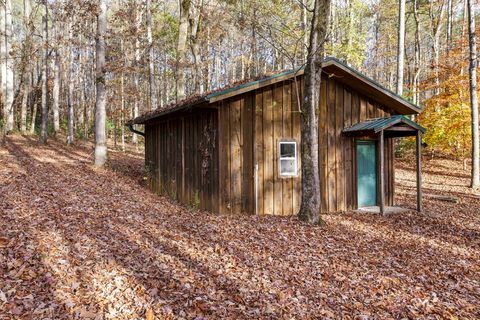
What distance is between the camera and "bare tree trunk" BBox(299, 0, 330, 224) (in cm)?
807

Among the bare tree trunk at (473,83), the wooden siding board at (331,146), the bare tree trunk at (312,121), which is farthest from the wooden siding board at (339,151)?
the bare tree trunk at (473,83)

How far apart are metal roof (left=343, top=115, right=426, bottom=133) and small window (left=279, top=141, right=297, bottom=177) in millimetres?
2049

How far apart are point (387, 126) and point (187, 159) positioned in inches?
244

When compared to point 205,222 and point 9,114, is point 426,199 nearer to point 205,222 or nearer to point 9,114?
point 205,222

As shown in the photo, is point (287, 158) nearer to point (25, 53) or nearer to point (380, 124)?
point (380, 124)

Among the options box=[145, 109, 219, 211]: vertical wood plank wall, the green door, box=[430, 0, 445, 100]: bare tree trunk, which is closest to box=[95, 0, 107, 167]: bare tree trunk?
box=[145, 109, 219, 211]: vertical wood plank wall

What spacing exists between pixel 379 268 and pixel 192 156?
640cm

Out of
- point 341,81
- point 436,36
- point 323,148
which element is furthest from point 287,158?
point 436,36

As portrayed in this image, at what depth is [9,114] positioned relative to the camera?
2083 centimetres

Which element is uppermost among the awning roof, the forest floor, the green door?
the awning roof

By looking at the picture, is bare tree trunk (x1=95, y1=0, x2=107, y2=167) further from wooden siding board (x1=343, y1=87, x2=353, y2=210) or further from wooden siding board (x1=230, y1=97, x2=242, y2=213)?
wooden siding board (x1=343, y1=87, x2=353, y2=210)

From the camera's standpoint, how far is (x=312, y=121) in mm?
8125

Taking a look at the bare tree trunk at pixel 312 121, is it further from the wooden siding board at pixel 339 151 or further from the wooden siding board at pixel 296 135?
the wooden siding board at pixel 339 151

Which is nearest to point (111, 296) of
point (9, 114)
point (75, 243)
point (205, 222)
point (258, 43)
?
point (75, 243)
